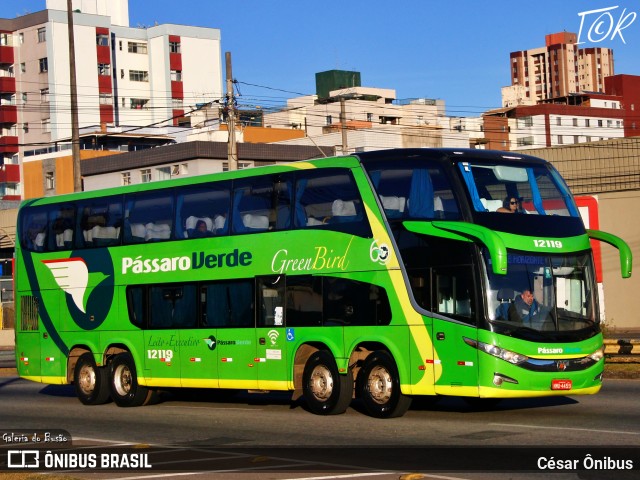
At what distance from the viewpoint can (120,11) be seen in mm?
115188

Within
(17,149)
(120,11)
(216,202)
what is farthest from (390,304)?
(120,11)

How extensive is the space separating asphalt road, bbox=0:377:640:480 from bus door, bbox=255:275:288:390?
613 mm

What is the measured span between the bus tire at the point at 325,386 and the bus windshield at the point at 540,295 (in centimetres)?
314

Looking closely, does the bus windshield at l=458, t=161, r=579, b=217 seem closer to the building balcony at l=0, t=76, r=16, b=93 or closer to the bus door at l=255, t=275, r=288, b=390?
the bus door at l=255, t=275, r=288, b=390

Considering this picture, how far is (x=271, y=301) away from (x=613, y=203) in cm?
2755

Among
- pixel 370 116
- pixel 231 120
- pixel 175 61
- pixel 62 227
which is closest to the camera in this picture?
pixel 62 227

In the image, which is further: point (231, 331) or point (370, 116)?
point (370, 116)

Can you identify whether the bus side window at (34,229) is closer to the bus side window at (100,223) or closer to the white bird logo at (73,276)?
the white bird logo at (73,276)

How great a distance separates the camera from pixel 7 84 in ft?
355

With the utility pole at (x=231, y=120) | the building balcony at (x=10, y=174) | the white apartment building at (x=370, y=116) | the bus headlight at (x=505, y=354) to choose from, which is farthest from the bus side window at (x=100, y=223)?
the building balcony at (x=10, y=174)

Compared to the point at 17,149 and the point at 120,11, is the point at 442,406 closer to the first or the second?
the point at 17,149

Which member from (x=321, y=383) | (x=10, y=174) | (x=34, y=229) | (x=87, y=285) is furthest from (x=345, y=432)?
(x=10, y=174)

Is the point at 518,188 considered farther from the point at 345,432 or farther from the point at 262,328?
the point at 262,328

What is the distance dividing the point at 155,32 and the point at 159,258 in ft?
316
